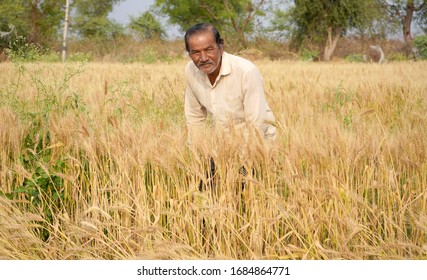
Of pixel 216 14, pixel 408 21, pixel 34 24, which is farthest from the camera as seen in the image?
pixel 408 21

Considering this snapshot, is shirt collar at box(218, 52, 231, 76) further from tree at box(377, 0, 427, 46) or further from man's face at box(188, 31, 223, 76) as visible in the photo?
tree at box(377, 0, 427, 46)

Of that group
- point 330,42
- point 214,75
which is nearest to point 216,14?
point 330,42

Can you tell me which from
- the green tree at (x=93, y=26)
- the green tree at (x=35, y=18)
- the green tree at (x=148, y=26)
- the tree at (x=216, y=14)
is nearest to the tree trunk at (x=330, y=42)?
the tree at (x=216, y=14)

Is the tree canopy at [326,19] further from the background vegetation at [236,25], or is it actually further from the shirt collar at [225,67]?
the shirt collar at [225,67]

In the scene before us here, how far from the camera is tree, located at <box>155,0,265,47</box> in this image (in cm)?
2448

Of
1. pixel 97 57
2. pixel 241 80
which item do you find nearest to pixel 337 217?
pixel 241 80

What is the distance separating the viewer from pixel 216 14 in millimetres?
25812

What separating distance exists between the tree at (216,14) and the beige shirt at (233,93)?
2135 centimetres

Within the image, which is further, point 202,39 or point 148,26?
point 148,26

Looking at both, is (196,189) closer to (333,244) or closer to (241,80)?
(333,244)

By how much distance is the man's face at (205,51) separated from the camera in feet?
8.69

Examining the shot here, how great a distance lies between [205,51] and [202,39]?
0.21ft

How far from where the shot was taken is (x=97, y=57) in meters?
18.6

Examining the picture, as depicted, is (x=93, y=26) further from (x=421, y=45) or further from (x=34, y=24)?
(x=421, y=45)
